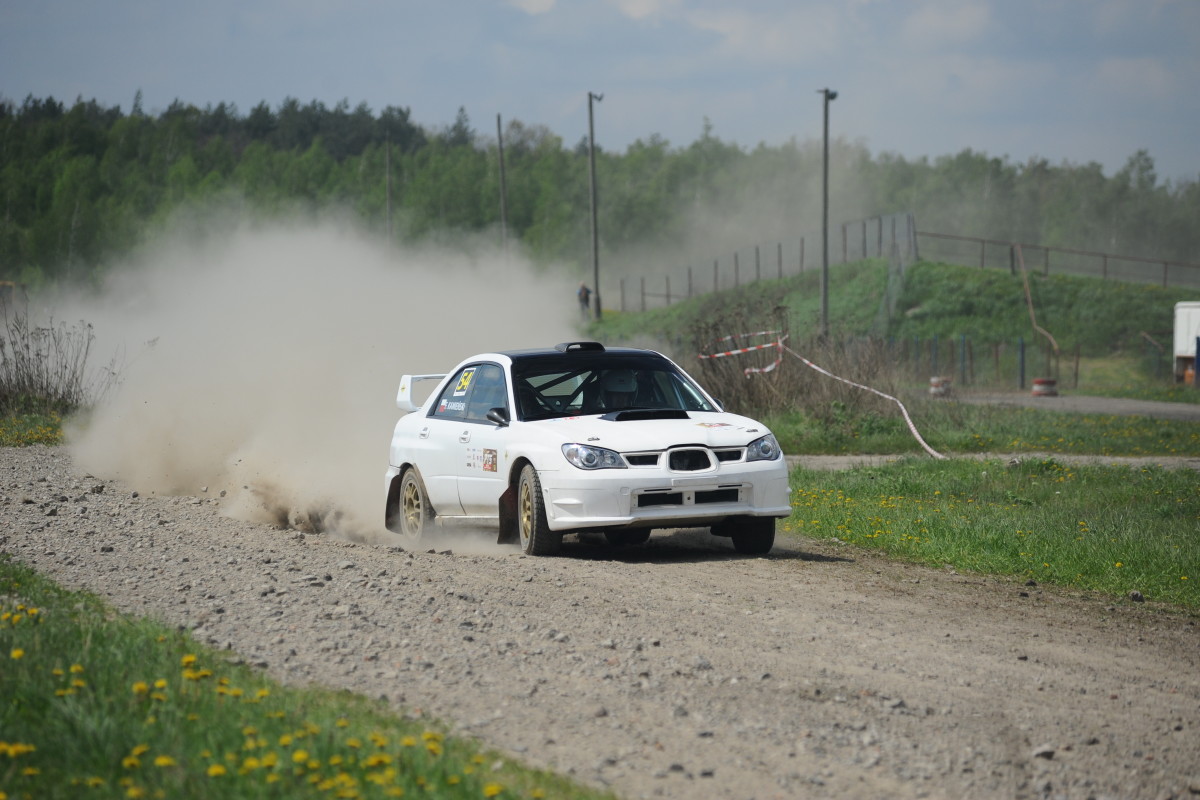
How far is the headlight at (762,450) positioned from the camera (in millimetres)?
9625

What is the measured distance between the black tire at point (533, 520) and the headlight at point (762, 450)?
1533 mm

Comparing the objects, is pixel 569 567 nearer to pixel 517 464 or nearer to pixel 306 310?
pixel 517 464

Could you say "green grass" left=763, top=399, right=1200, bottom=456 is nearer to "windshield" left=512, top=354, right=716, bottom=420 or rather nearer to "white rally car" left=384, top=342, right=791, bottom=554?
"windshield" left=512, top=354, right=716, bottom=420

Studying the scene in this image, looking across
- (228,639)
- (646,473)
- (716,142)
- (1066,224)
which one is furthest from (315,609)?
(716,142)

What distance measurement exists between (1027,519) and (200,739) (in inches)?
341

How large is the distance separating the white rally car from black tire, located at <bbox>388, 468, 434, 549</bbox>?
0.04 ft

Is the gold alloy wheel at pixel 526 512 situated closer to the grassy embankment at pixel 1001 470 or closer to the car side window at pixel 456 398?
the car side window at pixel 456 398

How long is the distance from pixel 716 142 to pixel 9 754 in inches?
5628

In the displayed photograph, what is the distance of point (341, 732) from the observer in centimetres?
486

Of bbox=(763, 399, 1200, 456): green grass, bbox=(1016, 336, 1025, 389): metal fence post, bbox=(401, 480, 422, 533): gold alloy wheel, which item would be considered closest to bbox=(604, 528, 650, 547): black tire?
bbox=(401, 480, 422, 533): gold alloy wheel

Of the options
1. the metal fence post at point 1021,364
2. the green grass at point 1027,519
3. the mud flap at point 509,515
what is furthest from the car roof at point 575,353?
the metal fence post at point 1021,364

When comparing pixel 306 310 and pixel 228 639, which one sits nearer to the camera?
pixel 228 639

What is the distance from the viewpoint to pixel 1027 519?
11586 mm

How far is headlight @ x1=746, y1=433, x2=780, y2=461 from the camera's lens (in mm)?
9625
